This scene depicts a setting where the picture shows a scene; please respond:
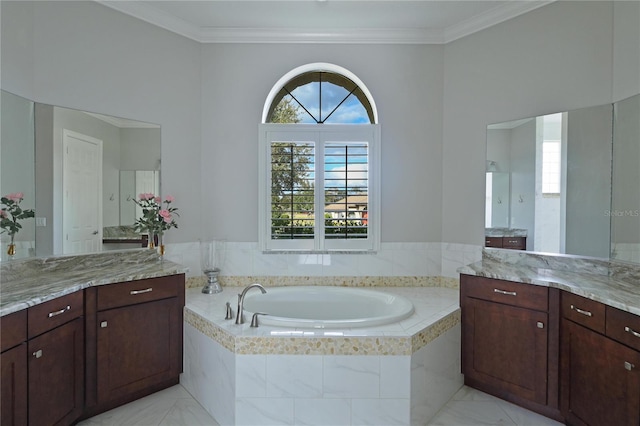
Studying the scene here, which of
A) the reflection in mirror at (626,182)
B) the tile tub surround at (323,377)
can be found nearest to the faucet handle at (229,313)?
the tile tub surround at (323,377)

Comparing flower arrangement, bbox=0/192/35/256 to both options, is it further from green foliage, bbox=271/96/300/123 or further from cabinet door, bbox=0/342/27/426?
green foliage, bbox=271/96/300/123

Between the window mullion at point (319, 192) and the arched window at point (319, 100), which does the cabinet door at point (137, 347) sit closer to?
the window mullion at point (319, 192)

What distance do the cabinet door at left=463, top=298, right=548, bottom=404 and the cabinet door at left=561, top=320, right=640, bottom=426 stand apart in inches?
5.0

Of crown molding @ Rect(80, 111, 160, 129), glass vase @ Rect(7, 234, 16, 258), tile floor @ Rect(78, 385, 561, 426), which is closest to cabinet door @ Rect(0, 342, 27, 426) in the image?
tile floor @ Rect(78, 385, 561, 426)

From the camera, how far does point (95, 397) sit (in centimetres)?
201

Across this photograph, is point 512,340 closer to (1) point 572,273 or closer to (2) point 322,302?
(1) point 572,273

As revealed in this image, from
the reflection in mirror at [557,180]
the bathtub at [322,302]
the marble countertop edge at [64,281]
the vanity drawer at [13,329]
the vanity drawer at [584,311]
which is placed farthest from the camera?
the bathtub at [322,302]

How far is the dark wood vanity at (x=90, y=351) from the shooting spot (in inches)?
60.7

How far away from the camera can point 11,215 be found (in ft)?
6.63

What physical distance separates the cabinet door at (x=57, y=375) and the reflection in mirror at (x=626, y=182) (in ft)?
11.0

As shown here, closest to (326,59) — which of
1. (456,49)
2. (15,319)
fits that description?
(456,49)

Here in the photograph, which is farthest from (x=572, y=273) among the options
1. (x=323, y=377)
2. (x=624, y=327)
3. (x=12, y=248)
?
(x=12, y=248)

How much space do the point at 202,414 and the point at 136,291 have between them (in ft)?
2.94

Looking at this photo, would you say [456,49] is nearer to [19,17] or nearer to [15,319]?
[19,17]
